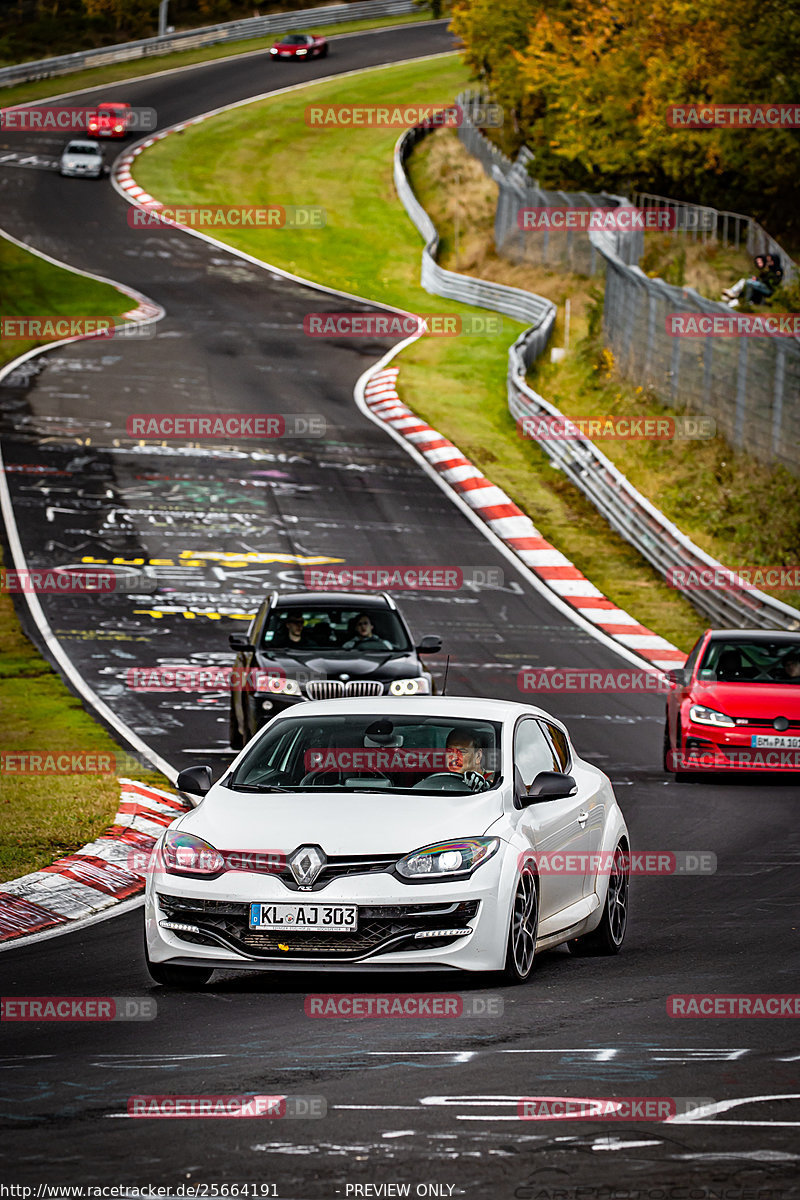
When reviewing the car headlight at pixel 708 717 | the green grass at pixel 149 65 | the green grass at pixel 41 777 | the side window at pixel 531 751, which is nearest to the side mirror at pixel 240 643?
the green grass at pixel 41 777

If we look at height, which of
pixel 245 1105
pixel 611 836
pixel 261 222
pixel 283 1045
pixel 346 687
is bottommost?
pixel 261 222

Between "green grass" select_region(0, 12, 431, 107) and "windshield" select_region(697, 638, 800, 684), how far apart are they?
64952 millimetres

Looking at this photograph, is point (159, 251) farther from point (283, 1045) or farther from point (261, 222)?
point (283, 1045)

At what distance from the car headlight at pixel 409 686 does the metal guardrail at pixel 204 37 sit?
69.2 m

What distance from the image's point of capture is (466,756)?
967 cm

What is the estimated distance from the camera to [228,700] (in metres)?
21.2

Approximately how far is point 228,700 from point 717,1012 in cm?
1324

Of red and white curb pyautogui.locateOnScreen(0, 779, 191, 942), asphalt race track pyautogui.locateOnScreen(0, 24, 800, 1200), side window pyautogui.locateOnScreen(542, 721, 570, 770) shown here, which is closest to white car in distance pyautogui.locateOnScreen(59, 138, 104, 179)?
asphalt race track pyautogui.locateOnScreen(0, 24, 800, 1200)

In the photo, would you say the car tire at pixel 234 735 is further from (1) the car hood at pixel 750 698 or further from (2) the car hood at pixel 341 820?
(2) the car hood at pixel 341 820

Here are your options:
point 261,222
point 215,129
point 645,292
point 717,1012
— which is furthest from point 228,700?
point 215,129

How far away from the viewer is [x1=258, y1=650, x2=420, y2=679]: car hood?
17219 mm

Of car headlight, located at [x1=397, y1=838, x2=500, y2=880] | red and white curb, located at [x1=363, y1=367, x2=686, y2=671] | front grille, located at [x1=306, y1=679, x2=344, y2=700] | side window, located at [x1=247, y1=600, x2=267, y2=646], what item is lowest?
red and white curb, located at [x1=363, y1=367, x2=686, y2=671]

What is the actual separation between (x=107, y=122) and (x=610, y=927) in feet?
215

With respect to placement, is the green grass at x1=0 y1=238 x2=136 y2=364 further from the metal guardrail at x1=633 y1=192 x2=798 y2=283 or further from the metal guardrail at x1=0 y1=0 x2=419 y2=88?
the metal guardrail at x1=0 y1=0 x2=419 y2=88
